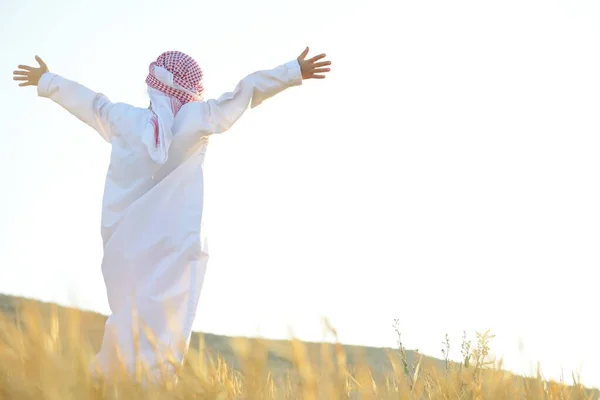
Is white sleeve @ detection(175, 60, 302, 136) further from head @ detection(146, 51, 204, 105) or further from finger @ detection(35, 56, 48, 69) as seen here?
finger @ detection(35, 56, 48, 69)

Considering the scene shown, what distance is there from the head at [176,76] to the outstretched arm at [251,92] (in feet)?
0.50

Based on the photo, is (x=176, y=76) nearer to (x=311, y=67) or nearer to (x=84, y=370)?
(x=311, y=67)

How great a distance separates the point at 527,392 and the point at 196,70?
3.92 m

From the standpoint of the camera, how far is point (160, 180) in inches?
220

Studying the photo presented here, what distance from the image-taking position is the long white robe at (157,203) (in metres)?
5.23

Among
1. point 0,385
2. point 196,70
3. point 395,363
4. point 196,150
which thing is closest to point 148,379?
point 0,385

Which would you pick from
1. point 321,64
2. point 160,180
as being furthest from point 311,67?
point 160,180

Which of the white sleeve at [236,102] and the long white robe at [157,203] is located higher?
the white sleeve at [236,102]

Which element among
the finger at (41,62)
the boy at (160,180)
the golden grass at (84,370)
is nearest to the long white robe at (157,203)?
the boy at (160,180)

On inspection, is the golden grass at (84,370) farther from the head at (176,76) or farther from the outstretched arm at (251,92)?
the head at (176,76)

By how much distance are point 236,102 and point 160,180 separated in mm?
805

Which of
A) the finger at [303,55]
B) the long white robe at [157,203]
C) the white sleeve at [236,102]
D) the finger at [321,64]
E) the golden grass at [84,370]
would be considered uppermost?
the finger at [303,55]

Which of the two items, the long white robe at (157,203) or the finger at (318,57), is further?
the finger at (318,57)

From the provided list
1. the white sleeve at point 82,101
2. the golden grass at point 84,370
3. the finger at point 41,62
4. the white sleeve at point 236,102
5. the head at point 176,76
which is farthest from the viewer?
the finger at point 41,62
